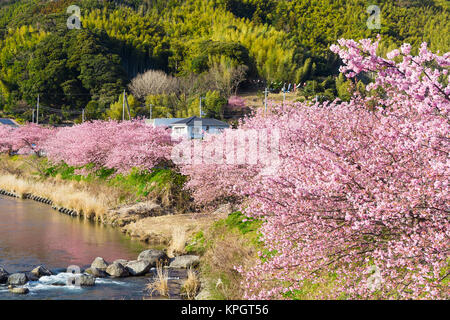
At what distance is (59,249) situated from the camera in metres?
18.0

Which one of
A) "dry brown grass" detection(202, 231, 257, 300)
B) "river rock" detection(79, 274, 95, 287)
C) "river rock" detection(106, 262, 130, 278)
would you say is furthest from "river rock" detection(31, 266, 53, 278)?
"dry brown grass" detection(202, 231, 257, 300)

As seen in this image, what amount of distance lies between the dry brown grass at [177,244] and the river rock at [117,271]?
2414mm

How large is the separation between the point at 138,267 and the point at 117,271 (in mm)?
632

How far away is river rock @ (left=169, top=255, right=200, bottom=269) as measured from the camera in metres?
15.2

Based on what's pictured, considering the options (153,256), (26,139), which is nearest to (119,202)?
(153,256)

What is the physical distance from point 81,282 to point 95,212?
10820 mm

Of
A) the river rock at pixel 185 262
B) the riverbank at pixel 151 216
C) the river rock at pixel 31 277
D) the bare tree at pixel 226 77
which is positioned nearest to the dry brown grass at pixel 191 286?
the riverbank at pixel 151 216

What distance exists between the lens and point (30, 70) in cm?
7856

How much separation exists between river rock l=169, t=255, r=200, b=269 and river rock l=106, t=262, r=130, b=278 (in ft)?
4.71

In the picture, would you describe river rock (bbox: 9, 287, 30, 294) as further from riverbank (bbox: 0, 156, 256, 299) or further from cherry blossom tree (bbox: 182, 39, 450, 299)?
cherry blossom tree (bbox: 182, 39, 450, 299)

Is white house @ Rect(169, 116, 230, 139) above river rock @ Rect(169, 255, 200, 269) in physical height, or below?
below

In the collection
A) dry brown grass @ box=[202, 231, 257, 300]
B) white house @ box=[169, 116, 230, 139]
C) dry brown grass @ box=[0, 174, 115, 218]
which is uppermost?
dry brown grass @ box=[202, 231, 257, 300]
